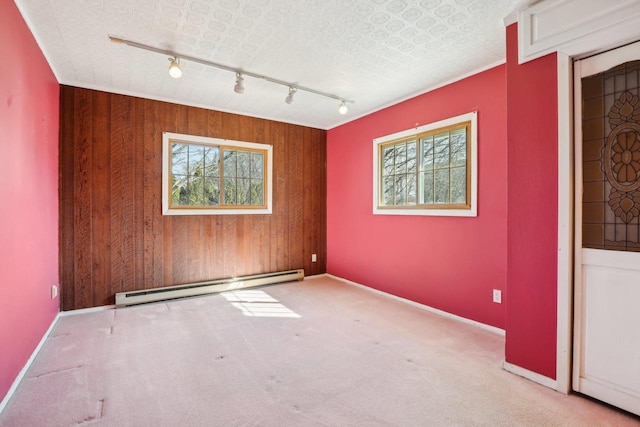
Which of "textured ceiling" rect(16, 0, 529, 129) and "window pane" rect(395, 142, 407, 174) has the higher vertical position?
"textured ceiling" rect(16, 0, 529, 129)

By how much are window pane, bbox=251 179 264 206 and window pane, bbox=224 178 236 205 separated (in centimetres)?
29

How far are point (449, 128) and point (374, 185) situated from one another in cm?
129

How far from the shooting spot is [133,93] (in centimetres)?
365

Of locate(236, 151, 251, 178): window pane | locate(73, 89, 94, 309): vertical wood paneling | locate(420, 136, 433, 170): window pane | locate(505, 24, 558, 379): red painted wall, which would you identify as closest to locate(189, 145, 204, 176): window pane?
locate(236, 151, 251, 178): window pane

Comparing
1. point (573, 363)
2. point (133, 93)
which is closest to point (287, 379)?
point (573, 363)

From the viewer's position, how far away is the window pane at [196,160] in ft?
13.5

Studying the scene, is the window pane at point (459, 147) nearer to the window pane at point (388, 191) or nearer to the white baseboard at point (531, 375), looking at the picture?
the window pane at point (388, 191)

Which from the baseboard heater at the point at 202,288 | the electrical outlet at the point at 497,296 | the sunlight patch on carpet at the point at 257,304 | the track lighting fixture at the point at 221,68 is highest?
the track lighting fixture at the point at 221,68

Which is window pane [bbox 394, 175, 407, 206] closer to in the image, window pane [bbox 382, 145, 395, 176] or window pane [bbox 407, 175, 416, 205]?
window pane [bbox 407, 175, 416, 205]

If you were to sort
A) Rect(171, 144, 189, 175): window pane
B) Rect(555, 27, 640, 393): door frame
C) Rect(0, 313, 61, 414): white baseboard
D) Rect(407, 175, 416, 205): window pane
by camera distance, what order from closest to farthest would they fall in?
Rect(0, 313, 61, 414): white baseboard < Rect(555, 27, 640, 393): door frame < Rect(407, 175, 416, 205): window pane < Rect(171, 144, 189, 175): window pane

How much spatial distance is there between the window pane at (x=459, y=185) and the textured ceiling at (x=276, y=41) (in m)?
0.99

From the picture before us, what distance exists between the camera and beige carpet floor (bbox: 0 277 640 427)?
1.69 meters

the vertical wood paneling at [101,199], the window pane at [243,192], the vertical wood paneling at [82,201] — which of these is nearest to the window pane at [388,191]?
the window pane at [243,192]

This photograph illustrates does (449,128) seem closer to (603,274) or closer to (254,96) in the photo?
(603,274)
